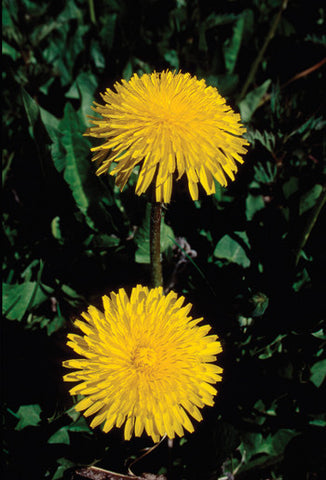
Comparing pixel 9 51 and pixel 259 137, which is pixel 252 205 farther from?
pixel 9 51

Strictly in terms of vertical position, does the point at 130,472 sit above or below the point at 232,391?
below

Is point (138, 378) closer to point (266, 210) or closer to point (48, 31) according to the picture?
point (266, 210)

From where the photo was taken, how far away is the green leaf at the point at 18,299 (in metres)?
1.59

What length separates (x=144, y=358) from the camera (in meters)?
1.06

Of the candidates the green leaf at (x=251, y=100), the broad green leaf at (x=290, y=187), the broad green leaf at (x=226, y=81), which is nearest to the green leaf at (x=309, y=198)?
the broad green leaf at (x=290, y=187)

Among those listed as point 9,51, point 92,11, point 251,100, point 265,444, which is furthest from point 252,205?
point 9,51

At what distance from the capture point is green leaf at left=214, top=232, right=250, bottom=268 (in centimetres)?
169

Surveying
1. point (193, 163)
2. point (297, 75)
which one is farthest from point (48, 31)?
point (193, 163)

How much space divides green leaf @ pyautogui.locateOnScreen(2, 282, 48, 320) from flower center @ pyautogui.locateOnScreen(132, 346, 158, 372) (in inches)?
26.4

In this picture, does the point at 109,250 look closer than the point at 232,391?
No

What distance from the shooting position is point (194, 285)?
1676 millimetres

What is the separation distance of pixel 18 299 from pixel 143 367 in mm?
763

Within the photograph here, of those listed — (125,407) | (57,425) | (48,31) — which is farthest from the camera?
(48,31)

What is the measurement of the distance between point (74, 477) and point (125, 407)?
0.49m
